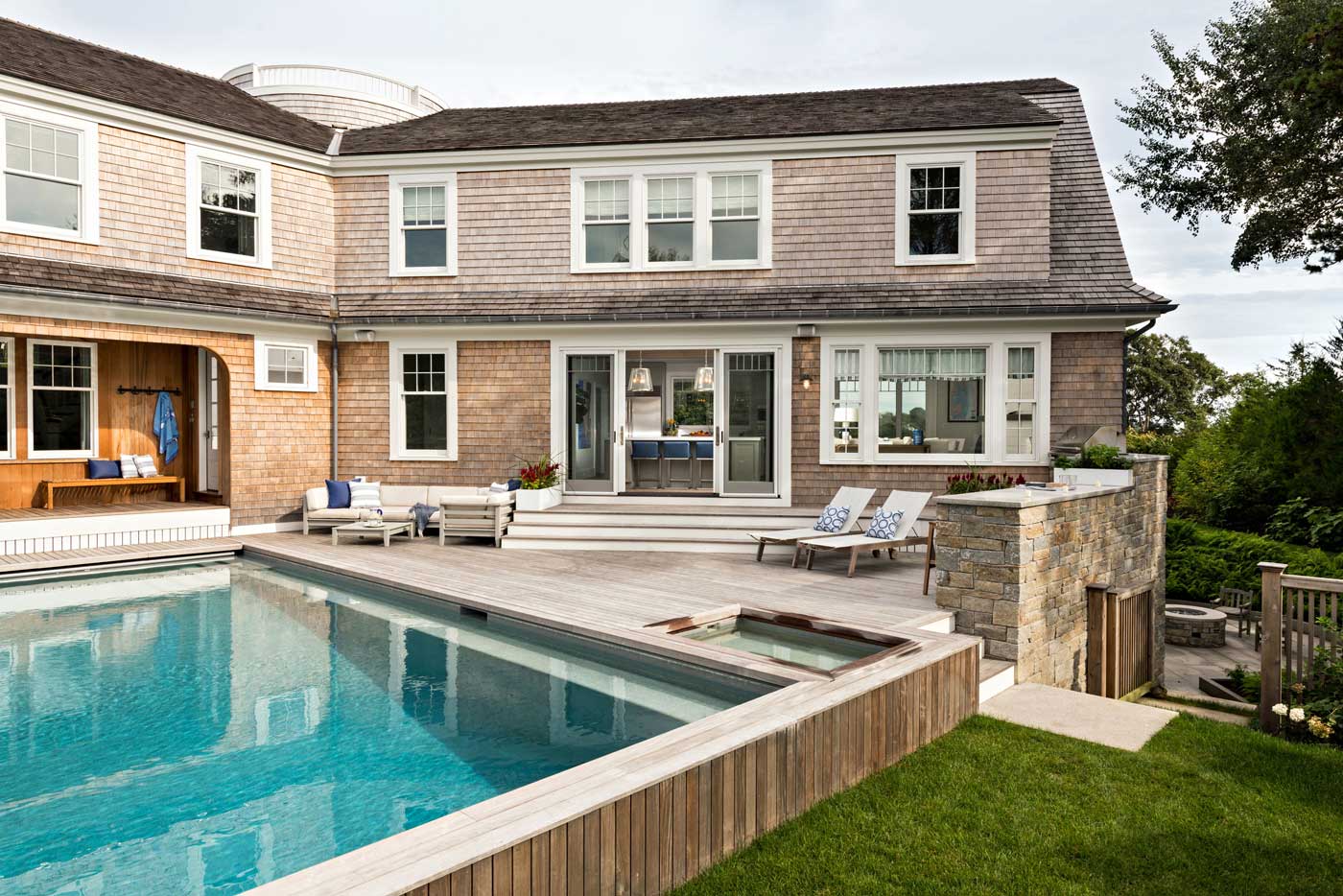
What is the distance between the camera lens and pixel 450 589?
8.26 m

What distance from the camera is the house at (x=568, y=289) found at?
38.5 feet

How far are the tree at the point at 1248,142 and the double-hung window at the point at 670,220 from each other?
989cm

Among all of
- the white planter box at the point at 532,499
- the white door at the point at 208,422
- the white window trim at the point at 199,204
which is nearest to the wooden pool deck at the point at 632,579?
the white planter box at the point at 532,499

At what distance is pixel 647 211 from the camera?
13.0 meters

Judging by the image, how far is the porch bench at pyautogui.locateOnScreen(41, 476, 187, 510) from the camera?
12195 millimetres

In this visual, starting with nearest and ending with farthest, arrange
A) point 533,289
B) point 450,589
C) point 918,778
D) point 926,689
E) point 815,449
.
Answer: point 918,778
point 926,689
point 450,589
point 815,449
point 533,289

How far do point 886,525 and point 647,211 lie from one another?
6.39m

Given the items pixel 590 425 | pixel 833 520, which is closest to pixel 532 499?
pixel 590 425

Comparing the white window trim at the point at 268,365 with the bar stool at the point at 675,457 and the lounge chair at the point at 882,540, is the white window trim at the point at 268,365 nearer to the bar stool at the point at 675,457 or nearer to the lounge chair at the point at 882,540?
the bar stool at the point at 675,457

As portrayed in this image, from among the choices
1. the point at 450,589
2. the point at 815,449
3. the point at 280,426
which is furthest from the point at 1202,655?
the point at 280,426

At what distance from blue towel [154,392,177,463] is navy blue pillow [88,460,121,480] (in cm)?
77

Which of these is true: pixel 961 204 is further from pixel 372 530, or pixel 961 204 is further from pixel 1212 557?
pixel 372 530

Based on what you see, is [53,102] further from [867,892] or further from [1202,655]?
[1202,655]

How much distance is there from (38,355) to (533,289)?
7.37 metres
